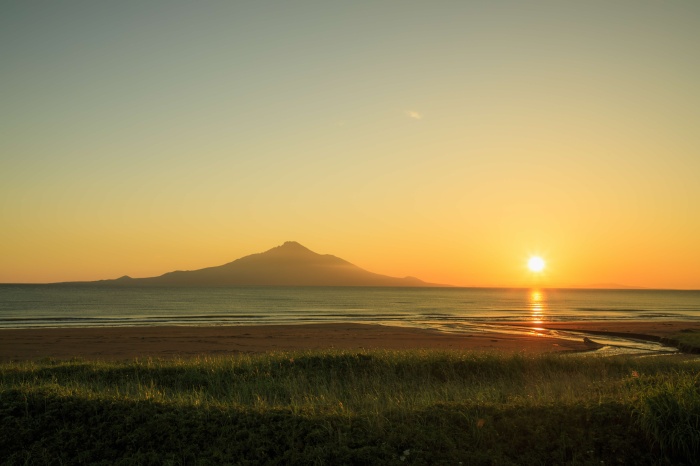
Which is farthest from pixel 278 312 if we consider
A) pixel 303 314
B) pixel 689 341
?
pixel 689 341

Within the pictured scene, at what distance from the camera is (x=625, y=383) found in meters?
Result: 11.9

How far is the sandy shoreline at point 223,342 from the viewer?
27.3 m

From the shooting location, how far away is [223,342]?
32344 mm

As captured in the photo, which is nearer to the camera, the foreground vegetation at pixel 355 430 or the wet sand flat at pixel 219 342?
the foreground vegetation at pixel 355 430

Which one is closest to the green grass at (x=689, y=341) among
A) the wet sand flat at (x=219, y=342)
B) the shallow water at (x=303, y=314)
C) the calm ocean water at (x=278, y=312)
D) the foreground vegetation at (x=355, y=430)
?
the shallow water at (x=303, y=314)

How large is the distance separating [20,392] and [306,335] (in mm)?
27939

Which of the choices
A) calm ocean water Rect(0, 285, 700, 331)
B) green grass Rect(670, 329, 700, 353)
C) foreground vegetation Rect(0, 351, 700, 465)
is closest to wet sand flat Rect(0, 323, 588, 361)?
green grass Rect(670, 329, 700, 353)

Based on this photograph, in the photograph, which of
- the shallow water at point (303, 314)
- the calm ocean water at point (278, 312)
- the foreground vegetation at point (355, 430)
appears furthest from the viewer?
the calm ocean water at point (278, 312)

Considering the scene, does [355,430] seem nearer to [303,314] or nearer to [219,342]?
[219,342]

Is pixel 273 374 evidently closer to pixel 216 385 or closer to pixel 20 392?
pixel 216 385

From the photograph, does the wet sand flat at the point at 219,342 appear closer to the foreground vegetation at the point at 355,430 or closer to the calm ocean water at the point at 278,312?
the calm ocean water at the point at 278,312

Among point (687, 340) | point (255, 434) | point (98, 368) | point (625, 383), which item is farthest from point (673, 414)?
point (687, 340)

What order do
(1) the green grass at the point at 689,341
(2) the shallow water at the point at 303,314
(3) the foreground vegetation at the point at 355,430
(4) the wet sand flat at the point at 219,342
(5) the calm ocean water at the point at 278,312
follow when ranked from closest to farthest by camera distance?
(3) the foreground vegetation at the point at 355,430 → (4) the wet sand flat at the point at 219,342 → (1) the green grass at the point at 689,341 → (2) the shallow water at the point at 303,314 → (5) the calm ocean water at the point at 278,312

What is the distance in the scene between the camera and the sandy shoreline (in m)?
27.3
